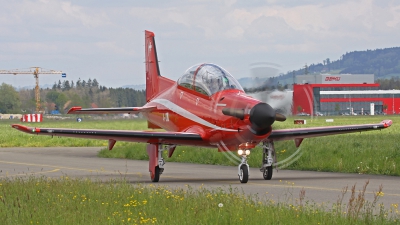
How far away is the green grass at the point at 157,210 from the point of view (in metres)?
10.3

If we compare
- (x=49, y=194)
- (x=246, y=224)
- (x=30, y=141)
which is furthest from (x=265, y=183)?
(x=30, y=141)

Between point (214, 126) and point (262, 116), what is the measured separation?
2240 mm

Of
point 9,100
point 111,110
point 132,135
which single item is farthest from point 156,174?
point 9,100

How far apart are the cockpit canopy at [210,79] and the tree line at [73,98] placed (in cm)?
1450

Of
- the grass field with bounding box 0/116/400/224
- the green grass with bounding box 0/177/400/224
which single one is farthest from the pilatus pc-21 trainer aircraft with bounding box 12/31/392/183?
the green grass with bounding box 0/177/400/224

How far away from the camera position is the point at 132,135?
19.9 metres

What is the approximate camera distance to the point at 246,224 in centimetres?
996

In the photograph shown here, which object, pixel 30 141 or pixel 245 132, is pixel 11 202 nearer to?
pixel 245 132

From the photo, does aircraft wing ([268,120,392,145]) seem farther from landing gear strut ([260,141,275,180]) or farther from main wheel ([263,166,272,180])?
main wheel ([263,166,272,180])

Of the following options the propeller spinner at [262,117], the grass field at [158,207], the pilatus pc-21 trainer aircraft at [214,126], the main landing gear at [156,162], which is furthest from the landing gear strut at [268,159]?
the grass field at [158,207]

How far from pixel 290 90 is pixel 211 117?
2.35 meters

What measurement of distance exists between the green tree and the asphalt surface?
61.6 m

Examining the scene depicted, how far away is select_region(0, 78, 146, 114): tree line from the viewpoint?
1922 inches

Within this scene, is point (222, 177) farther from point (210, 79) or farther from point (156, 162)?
point (210, 79)
